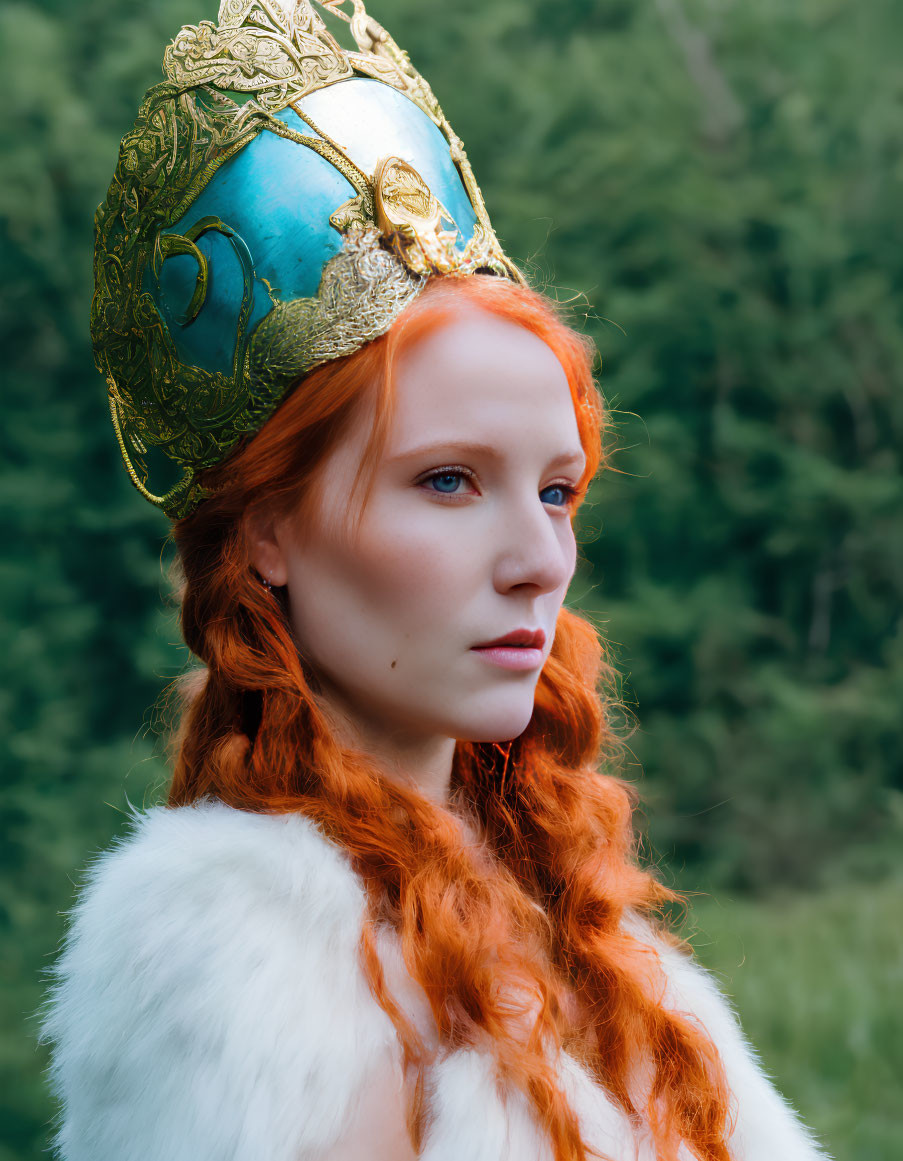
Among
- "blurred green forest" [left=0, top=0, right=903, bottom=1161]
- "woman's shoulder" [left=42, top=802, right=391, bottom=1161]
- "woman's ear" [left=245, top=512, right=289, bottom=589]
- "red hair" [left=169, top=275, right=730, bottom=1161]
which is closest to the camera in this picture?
"woman's shoulder" [left=42, top=802, right=391, bottom=1161]

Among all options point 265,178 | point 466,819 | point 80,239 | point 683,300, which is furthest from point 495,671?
point 683,300

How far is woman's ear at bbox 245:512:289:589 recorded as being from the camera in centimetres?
152

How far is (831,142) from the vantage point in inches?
210

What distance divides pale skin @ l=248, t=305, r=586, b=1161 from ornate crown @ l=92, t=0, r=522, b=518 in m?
0.11

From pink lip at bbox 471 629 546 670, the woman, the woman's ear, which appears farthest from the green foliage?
the woman's ear

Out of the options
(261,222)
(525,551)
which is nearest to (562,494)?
(525,551)

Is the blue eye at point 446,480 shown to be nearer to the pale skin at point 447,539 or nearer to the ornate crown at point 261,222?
the pale skin at point 447,539

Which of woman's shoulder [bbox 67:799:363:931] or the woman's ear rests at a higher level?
the woman's ear

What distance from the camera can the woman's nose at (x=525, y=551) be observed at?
4.66 feet

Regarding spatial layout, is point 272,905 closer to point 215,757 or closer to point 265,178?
point 215,757

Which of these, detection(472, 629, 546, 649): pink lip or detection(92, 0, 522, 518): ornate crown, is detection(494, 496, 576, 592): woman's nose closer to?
detection(472, 629, 546, 649): pink lip

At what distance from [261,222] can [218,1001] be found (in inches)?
34.8

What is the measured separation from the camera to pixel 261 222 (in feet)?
4.72

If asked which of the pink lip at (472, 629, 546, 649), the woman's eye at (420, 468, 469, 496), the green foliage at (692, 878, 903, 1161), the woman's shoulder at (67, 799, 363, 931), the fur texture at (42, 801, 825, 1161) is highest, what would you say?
the woman's eye at (420, 468, 469, 496)
